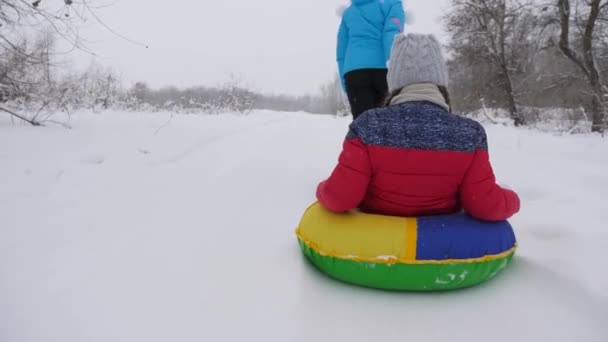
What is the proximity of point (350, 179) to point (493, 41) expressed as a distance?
1567cm

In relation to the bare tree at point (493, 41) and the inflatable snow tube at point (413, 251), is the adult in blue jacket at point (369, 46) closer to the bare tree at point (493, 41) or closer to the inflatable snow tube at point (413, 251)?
the inflatable snow tube at point (413, 251)

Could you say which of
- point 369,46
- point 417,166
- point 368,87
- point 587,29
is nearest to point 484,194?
point 417,166

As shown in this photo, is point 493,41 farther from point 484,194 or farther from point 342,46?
point 484,194

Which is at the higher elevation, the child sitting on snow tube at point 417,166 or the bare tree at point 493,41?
the bare tree at point 493,41

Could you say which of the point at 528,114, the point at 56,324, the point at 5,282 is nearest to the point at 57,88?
the point at 5,282

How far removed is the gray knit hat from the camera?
5.34 ft

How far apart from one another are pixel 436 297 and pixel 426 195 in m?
0.39

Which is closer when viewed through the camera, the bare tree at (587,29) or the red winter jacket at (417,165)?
the red winter jacket at (417,165)

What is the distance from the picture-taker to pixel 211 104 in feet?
54.3

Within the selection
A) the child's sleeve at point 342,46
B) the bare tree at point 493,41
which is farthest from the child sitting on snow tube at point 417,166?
the bare tree at point 493,41

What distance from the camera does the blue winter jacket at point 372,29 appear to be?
283 cm

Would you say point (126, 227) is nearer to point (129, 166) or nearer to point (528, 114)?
point (129, 166)

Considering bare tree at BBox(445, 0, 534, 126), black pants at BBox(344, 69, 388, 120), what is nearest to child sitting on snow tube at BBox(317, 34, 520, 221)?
black pants at BBox(344, 69, 388, 120)

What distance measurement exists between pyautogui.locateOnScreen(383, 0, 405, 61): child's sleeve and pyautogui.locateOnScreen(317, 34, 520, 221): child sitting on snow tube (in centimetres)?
141
